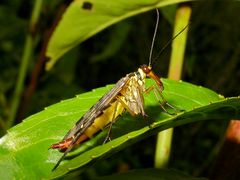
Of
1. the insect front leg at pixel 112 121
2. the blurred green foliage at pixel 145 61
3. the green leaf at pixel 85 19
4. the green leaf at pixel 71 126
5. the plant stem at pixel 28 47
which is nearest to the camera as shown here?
the green leaf at pixel 71 126

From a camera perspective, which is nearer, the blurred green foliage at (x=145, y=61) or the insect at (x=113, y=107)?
the insect at (x=113, y=107)

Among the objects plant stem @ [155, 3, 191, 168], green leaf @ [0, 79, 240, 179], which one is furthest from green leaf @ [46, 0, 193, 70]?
green leaf @ [0, 79, 240, 179]

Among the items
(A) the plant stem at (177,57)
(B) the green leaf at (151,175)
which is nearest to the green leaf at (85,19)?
(A) the plant stem at (177,57)

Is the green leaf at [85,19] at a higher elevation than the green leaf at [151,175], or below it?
higher

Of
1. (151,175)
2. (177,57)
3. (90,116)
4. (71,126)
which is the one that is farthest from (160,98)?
(151,175)

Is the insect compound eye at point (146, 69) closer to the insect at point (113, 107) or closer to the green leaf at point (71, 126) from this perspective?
the insect at point (113, 107)
